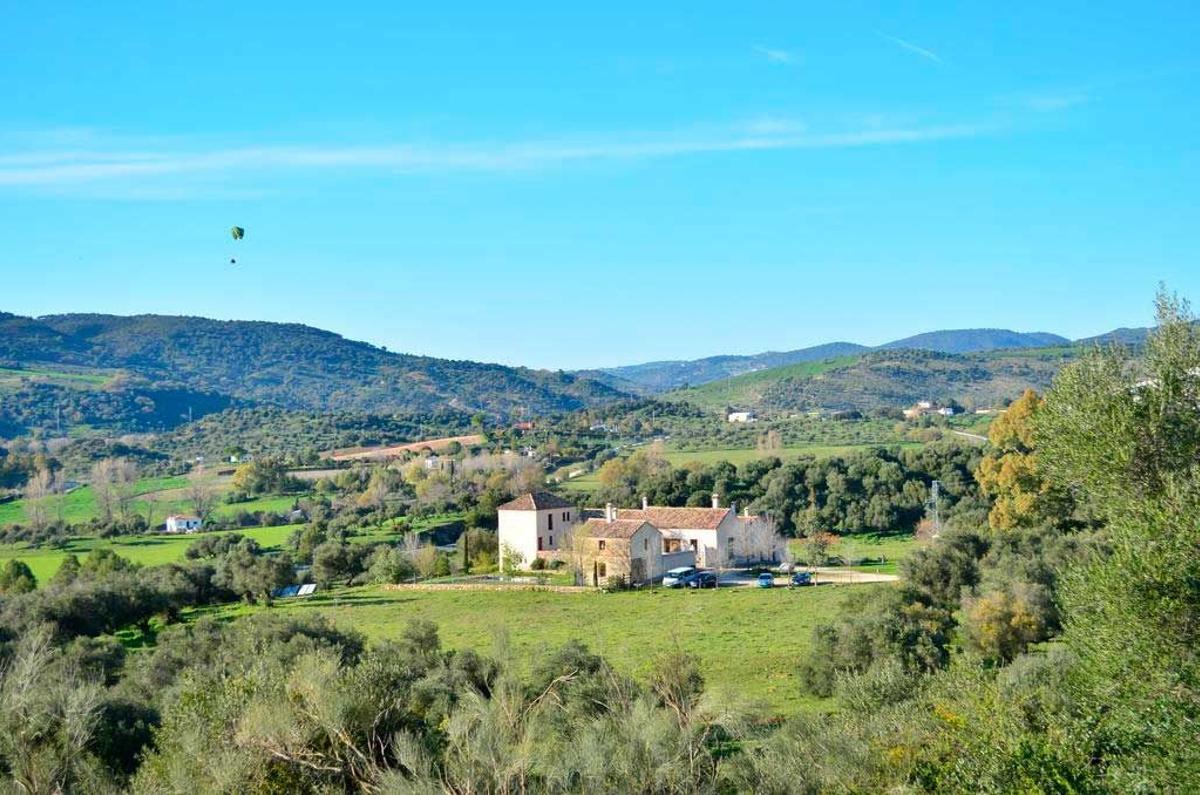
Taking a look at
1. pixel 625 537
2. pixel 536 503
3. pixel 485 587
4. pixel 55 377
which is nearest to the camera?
pixel 485 587

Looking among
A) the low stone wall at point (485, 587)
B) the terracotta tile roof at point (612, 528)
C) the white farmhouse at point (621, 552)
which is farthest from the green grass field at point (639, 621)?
the terracotta tile roof at point (612, 528)

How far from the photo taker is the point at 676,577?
46.4 metres

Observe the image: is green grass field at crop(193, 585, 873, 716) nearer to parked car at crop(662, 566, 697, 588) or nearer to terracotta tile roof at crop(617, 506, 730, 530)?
parked car at crop(662, 566, 697, 588)

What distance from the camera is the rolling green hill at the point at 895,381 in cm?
14575

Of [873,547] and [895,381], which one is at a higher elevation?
[895,381]

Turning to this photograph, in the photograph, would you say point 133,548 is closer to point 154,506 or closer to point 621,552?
point 154,506

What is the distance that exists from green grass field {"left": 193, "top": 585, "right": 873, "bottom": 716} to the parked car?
104 centimetres

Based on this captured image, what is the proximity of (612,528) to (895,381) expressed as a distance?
11501cm

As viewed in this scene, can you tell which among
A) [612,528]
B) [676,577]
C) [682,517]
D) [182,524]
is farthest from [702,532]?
[182,524]

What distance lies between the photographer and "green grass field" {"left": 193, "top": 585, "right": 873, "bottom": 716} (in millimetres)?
28062

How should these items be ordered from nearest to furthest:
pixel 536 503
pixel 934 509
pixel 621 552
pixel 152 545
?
1. pixel 621 552
2. pixel 536 503
3. pixel 934 509
4. pixel 152 545

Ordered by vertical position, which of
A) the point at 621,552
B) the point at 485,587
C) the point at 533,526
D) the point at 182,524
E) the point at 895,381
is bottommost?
the point at 485,587

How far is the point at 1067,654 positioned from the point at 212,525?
6124cm

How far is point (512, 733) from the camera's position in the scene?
550 inches
